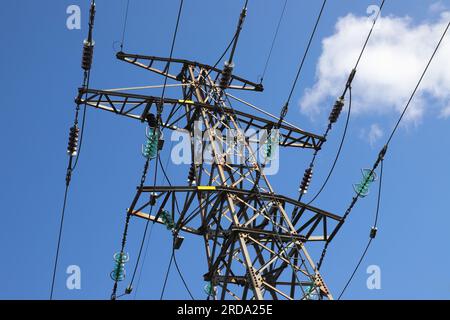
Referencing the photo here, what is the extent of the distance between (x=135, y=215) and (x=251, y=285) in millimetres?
4199

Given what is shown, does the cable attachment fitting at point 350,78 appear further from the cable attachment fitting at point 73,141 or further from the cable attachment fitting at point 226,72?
the cable attachment fitting at point 73,141

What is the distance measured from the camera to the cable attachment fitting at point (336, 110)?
55.4 ft

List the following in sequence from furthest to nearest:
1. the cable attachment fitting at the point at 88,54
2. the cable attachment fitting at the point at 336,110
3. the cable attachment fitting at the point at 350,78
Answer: the cable attachment fitting at the point at 336,110 → the cable attachment fitting at the point at 350,78 → the cable attachment fitting at the point at 88,54

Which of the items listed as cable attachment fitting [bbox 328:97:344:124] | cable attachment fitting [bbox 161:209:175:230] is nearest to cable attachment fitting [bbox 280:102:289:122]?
cable attachment fitting [bbox 328:97:344:124]

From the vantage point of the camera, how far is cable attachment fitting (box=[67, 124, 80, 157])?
15.7 metres

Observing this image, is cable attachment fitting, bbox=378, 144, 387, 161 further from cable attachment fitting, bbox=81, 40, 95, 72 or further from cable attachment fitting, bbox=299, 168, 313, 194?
cable attachment fitting, bbox=81, 40, 95, 72

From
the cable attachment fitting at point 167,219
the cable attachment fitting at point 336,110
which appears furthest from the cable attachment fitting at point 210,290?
the cable attachment fitting at point 336,110

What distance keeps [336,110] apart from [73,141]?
6.62 m

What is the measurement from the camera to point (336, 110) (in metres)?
17.0

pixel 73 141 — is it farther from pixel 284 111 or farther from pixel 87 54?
pixel 284 111

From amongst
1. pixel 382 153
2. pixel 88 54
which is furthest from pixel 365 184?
pixel 88 54

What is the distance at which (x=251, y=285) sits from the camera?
12391 millimetres

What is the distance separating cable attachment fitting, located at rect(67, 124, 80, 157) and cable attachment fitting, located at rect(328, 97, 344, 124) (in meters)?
6.41

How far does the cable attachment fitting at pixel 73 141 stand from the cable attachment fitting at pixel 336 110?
21.0ft
